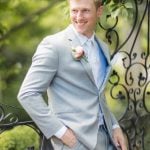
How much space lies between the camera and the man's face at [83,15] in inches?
112

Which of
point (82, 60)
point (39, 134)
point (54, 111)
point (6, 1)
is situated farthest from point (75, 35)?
point (6, 1)

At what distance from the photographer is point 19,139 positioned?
3.85 metres

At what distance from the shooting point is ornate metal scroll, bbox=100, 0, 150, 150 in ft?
13.9

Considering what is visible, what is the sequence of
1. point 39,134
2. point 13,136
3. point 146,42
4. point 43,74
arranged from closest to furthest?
point 43,74, point 39,134, point 13,136, point 146,42

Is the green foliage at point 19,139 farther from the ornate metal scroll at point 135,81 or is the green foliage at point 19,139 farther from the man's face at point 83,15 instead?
the man's face at point 83,15

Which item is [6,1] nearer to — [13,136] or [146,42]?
[146,42]

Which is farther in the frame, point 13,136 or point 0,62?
point 0,62

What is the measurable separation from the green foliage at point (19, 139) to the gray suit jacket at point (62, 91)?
96 centimetres

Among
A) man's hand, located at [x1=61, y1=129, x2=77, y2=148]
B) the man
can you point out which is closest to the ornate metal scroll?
the man

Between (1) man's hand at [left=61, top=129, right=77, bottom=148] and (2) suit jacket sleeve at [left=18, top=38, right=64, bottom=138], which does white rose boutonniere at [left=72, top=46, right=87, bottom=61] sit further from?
(1) man's hand at [left=61, top=129, right=77, bottom=148]

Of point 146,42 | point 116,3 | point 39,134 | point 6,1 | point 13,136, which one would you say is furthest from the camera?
point 6,1

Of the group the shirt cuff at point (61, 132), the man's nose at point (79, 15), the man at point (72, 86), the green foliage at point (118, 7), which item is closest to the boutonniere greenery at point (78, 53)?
the man at point (72, 86)

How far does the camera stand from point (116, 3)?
4.10 m

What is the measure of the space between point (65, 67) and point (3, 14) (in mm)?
2914
